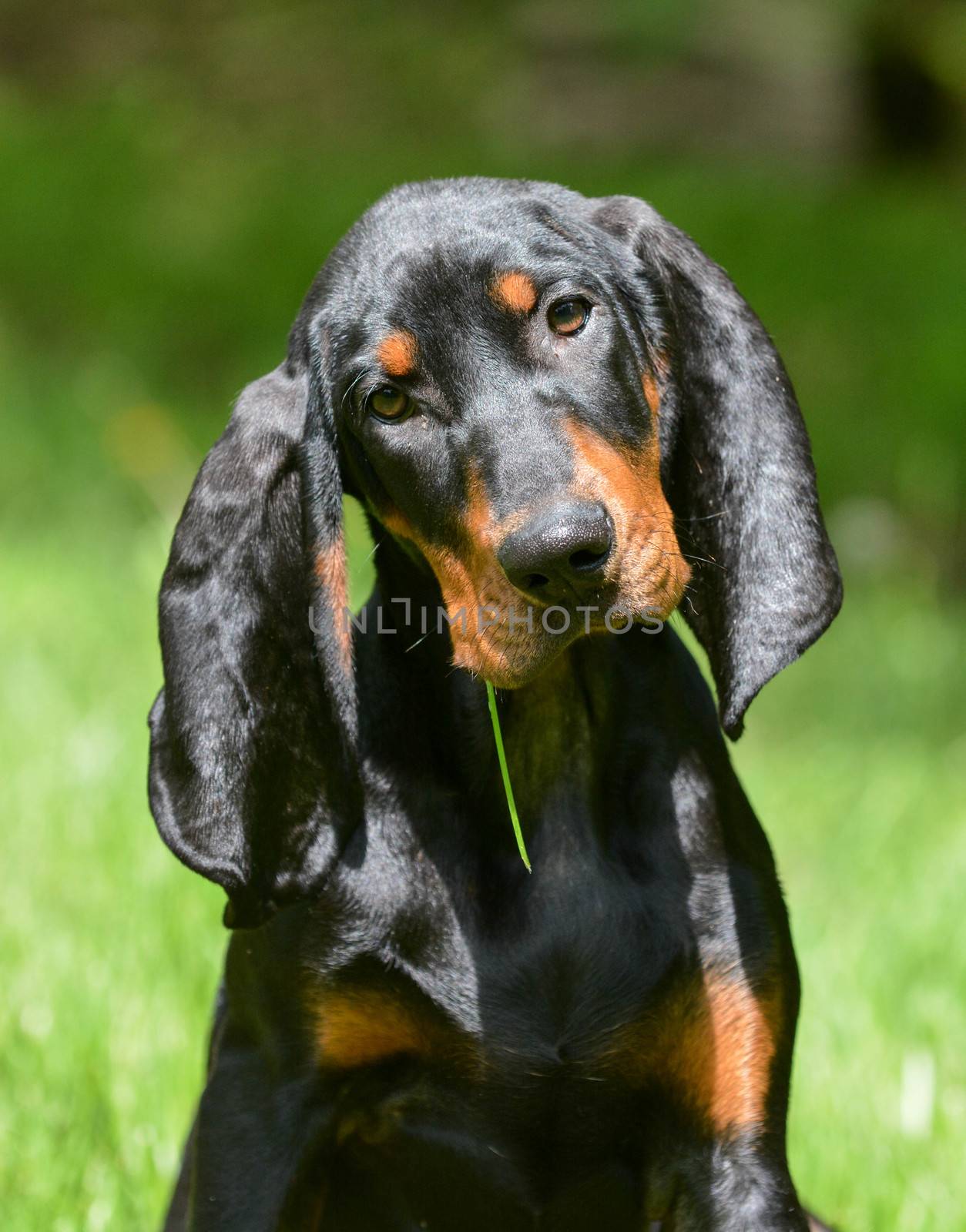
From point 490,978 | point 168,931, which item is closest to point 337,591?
point 490,978

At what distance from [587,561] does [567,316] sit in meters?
0.51

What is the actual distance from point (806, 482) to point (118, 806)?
9.27ft

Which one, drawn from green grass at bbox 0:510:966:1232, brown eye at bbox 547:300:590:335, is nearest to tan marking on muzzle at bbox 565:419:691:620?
brown eye at bbox 547:300:590:335

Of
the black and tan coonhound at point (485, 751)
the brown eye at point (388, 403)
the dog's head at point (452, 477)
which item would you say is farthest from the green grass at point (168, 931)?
the brown eye at point (388, 403)

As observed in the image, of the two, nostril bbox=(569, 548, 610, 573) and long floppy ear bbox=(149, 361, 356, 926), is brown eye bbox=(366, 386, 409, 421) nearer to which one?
long floppy ear bbox=(149, 361, 356, 926)

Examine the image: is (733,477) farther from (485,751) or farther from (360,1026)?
(360,1026)

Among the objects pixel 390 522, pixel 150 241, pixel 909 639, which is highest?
pixel 150 241

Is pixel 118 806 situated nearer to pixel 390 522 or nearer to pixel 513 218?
pixel 390 522

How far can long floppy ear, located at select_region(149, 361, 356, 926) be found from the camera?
3.06 meters

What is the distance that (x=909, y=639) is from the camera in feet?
27.0

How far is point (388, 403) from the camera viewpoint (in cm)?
305

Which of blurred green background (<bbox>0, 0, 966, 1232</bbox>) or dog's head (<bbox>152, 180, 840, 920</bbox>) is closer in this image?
dog's head (<bbox>152, 180, 840, 920</bbox>)

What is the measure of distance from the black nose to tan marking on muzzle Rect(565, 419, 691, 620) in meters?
0.04

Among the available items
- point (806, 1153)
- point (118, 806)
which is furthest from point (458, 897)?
point (118, 806)
